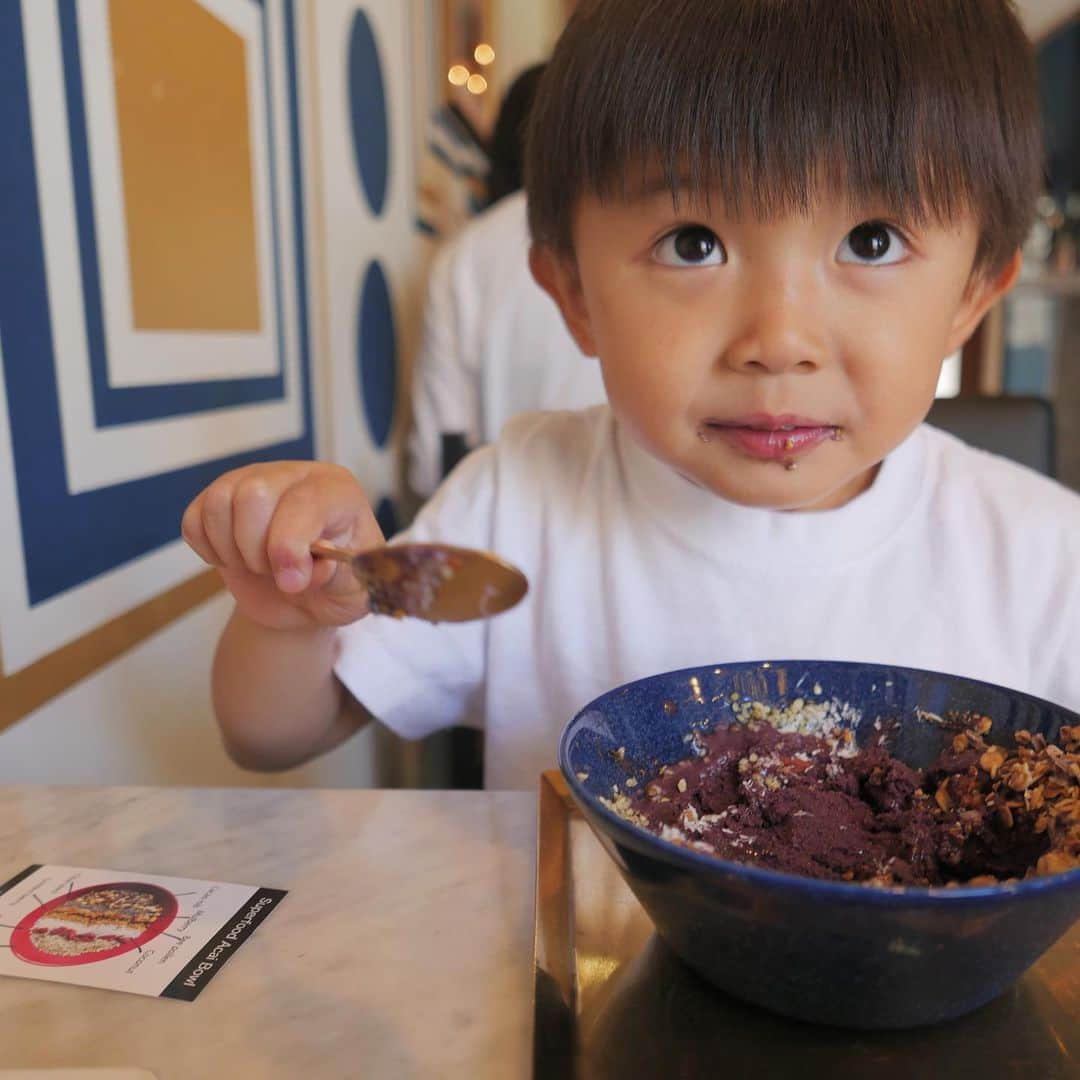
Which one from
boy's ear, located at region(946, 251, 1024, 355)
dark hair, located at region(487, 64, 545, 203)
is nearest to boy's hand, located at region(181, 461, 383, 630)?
boy's ear, located at region(946, 251, 1024, 355)

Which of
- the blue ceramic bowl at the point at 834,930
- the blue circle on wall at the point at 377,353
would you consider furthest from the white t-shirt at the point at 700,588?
the blue circle on wall at the point at 377,353

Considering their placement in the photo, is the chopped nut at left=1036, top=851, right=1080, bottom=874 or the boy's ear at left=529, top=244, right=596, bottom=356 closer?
the chopped nut at left=1036, top=851, right=1080, bottom=874

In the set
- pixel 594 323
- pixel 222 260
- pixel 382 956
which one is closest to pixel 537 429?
pixel 594 323

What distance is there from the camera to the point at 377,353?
1.49 m

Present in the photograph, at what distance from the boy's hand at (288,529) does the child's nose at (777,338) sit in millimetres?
259

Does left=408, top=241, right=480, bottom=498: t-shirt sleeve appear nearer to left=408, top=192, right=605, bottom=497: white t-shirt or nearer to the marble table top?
left=408, top=192, right=605, bottom=497: white t-shirt

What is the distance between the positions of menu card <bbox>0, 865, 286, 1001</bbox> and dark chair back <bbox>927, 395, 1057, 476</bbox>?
975 mm

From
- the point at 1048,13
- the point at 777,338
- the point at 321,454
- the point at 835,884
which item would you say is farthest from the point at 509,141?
the point at 1048,13

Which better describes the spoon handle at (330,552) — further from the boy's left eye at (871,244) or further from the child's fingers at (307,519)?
the boy's left eye at (871,244)

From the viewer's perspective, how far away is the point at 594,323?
2.29 feet

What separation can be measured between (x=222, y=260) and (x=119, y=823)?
1.82 feet

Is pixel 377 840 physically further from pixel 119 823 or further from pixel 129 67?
pixel 129 67

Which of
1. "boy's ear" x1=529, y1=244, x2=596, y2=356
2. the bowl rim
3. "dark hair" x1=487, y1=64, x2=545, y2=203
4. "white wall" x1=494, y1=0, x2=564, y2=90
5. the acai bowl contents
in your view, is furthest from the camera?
"white wall" x1=494, y1=0, x2=564, y2=90

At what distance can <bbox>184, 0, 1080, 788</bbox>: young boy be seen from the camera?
57 centimetres
